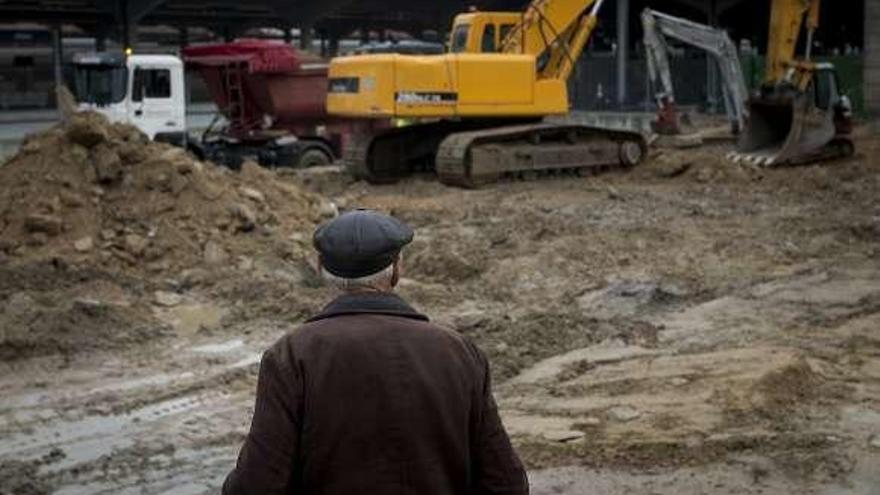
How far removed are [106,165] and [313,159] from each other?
415 inches

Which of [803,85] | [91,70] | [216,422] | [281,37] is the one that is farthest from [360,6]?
[216,422]


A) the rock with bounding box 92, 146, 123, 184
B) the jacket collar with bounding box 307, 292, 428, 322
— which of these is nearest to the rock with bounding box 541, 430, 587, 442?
the jacket collar with bounding box 307, 292, 428, 322

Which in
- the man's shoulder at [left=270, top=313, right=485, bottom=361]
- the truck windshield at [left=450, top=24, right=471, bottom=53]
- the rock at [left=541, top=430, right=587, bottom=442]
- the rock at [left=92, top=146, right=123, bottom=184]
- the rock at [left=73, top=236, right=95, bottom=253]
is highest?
the truck windshield at [left=450, top=24, right=471, bottom=53]

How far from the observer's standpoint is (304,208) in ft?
47.9

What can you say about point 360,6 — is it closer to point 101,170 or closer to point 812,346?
point 101,170

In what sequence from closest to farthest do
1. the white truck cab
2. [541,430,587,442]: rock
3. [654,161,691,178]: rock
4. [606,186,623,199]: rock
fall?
[541,430,587,442]: rock
[606,186,623,199]: rock
[654,161,691,178]: rock
the white truck cab

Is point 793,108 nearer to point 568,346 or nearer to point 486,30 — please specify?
point 486,30

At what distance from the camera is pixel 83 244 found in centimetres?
1192

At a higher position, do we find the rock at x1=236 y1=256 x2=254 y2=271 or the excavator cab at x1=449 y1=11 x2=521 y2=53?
the excavator cab at x1=449 y1=11 x2=521 y2=53

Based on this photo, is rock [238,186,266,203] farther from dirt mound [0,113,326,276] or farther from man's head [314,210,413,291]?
man's head [314,210,413,291]

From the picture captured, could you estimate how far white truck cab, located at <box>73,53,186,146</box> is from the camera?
72.8 ft

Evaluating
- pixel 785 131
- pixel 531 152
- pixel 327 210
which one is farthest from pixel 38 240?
pixel 785 131

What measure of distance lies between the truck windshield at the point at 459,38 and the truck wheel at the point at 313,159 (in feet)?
12.0

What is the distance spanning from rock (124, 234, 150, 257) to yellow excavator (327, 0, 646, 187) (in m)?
7.47
